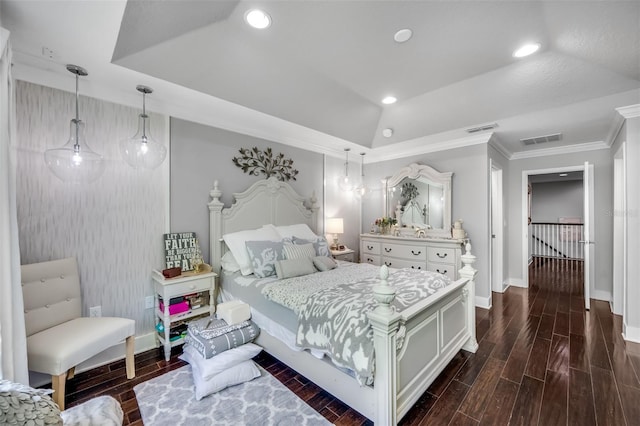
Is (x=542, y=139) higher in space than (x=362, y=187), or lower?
higher

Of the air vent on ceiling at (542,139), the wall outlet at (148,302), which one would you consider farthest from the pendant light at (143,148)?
the air vent on ceiling at (542,139)

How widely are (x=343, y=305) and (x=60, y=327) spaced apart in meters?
2.13

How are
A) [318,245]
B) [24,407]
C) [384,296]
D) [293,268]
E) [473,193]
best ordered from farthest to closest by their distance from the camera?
[473,193]
[318,245]
[293,268]
[384,296]
[24,407]

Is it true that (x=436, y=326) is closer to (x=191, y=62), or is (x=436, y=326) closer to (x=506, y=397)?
(x=506, y=397)

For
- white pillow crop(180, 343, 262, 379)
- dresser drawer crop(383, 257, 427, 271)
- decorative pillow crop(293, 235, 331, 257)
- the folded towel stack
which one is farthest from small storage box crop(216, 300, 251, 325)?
dresser drawer crop(383, 257, 427, 271)

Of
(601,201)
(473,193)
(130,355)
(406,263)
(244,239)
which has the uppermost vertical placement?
(473,193)

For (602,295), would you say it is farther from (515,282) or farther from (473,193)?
(473,193)

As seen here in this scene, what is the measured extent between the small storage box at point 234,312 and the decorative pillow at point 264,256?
1.11 feet

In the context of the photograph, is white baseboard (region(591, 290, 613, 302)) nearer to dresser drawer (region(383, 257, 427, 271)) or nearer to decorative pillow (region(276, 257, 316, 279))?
dresser drawer (region(383, 257, 427, 271))

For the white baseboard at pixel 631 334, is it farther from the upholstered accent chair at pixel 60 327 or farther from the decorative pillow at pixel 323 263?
the upholstered accent chair at pixel 60 327

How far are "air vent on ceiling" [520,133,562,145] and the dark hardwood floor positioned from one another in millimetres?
2537

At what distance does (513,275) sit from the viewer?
4.81 m

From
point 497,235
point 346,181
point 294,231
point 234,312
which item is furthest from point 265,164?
point 497,235

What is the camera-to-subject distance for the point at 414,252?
4.06 meters
